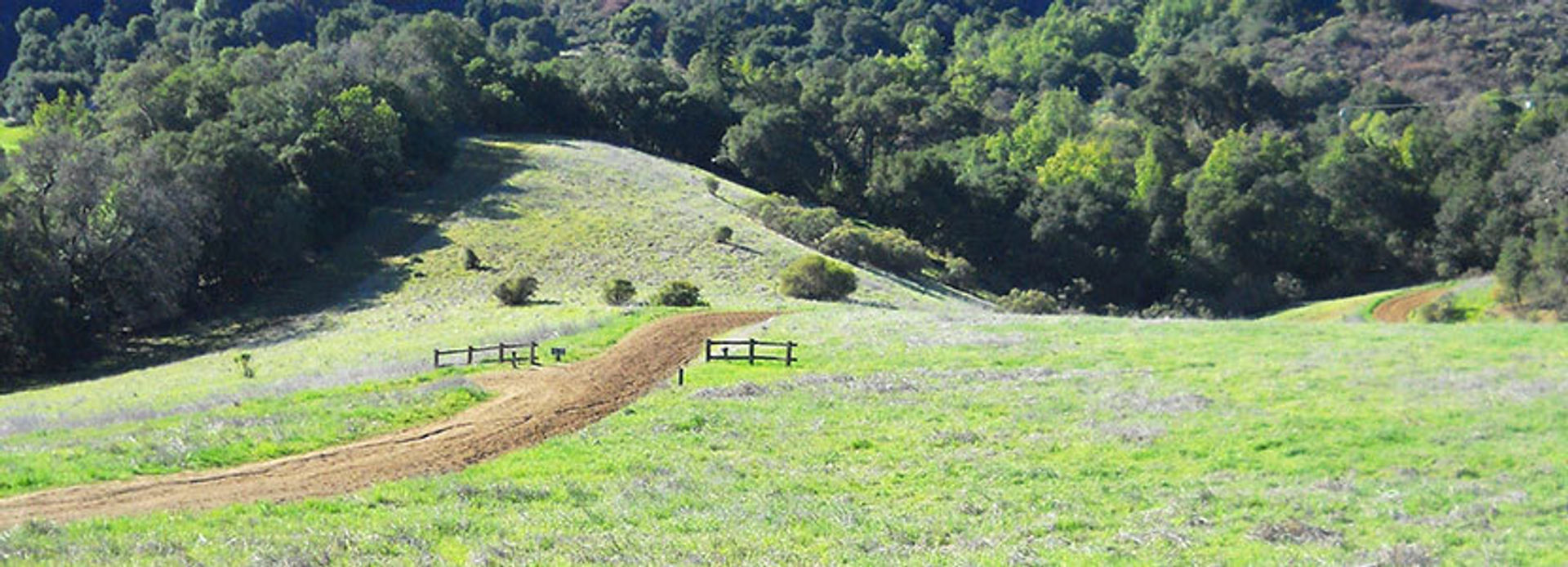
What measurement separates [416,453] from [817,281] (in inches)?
1505

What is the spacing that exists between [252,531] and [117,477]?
5.90m

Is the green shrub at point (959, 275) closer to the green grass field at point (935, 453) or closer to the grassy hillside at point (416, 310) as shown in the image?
the grassy hillside at point (416, 310)

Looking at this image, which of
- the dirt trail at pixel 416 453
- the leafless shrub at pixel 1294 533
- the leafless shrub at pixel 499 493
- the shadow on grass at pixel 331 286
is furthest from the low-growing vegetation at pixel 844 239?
the leafless shrub at pixel 1294 533

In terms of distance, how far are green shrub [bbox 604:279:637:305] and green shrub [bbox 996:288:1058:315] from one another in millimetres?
21765

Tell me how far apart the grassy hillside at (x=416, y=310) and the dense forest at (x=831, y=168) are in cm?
463

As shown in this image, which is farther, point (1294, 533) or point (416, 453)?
point (416, 453)

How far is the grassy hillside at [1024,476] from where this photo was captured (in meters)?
16.2

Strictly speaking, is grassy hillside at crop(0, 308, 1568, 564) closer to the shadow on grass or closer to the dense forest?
the shadow on grass

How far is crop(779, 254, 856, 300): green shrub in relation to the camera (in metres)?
61.6

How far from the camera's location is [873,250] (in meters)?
77.3

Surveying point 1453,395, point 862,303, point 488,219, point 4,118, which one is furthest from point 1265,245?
point 4,118

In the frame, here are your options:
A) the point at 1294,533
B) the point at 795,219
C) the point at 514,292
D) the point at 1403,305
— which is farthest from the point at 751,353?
the point at 1403,305

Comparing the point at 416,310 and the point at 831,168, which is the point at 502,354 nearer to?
the point at 416,310

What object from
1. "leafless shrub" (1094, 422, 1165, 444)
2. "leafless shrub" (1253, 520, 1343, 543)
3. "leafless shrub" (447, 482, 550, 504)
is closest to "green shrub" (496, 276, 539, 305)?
"leafless shrub" (1094, 422, 1165, 444)
